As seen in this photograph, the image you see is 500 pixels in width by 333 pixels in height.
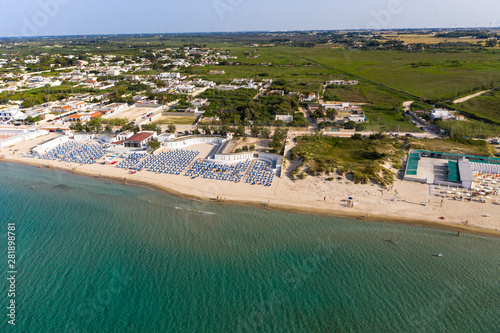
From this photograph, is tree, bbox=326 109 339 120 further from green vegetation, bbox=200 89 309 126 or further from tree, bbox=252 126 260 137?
tree, bbox=252 126 260 137

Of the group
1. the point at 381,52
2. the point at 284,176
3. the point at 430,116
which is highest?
the point at 381,52

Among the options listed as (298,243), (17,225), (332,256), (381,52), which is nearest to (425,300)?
(332,256)

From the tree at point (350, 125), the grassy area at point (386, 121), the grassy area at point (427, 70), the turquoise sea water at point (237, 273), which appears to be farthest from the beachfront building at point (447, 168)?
the grassy area at point (427, 70)

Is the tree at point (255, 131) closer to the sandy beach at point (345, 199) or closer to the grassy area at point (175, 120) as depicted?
the sandy beach at point (345, 199)

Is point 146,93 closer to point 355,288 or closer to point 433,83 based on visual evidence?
point 355,288

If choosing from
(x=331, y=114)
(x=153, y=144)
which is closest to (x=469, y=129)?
(x=331, y=114)

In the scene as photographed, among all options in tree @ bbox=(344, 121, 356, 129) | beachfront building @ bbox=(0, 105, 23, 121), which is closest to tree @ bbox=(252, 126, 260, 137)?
tree @ bbox=(344, 121, 356, 129)
